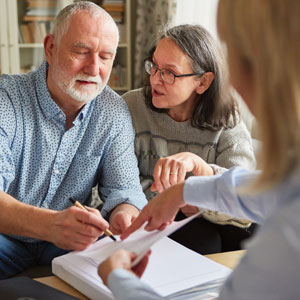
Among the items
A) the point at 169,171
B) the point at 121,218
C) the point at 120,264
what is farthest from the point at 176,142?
the point at 120,264

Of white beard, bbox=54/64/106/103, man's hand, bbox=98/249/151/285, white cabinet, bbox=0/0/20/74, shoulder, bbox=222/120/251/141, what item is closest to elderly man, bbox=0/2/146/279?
white beard, bbox=54/64/106/103

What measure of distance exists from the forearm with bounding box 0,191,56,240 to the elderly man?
0.18 meters

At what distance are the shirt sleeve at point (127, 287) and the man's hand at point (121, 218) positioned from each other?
59 cm

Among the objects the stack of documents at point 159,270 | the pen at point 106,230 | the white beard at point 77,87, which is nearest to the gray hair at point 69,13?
the white beard at point 77,87

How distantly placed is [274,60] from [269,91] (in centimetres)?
4

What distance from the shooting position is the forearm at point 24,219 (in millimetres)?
1323

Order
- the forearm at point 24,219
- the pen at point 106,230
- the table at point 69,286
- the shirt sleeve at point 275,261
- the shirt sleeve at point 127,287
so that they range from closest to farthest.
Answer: the shirt sleeve at point 275,261 < the shirt sleeve at point 127,287 < the table at point 69,286 < the pen at point 106,230 < the forearm at point 24,219

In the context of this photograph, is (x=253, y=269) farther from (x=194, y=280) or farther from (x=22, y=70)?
(x=22, y=70)

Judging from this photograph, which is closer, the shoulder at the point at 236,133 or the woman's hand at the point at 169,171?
the woman's hand at the point at 169,171

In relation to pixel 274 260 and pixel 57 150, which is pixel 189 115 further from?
pixel 274 260

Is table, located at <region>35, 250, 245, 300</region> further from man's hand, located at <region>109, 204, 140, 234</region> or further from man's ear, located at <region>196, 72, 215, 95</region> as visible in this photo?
man's ear, located at <region>196, 72, 215, 95</region>

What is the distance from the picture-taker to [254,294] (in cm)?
62

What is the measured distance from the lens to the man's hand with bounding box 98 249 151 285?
807 mm

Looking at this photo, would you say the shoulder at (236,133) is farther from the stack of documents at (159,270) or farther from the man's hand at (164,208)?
the man's hand at (164,208)
